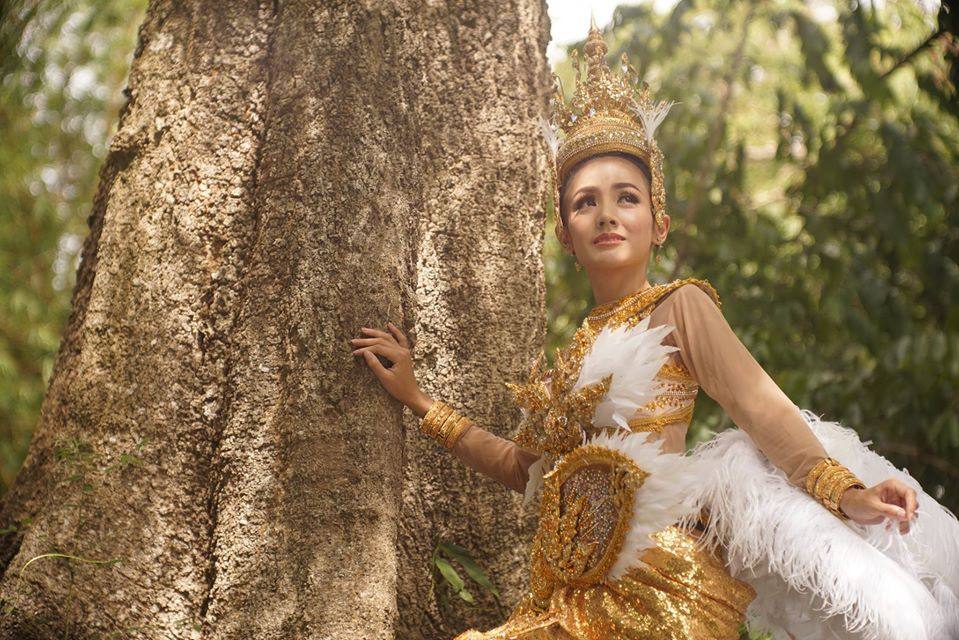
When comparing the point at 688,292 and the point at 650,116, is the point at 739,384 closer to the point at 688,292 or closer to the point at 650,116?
the point at 688,292

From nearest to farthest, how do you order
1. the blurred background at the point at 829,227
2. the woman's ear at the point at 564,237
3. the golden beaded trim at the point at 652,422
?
the golden beaded trim at the point at 652,422
the woman's ear at the point at 564,237
the blurred background at the point at 829,227

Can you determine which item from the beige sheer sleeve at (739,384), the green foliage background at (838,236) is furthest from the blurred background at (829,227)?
the beige sheer sleeve at (739,384)

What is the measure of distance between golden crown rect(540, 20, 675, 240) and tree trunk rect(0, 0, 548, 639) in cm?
38

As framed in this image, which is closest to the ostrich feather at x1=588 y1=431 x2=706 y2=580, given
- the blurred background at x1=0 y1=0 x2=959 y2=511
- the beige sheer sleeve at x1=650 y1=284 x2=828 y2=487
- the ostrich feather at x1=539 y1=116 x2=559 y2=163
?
the beige sheer sleeve at x1=650 y1=284 x2=828 y2=487

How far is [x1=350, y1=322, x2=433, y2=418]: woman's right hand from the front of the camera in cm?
201

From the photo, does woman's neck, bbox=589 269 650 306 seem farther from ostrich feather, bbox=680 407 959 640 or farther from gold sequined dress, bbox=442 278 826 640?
ostrich feather, bbox=680 407 959 640

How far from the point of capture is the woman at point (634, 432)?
1720mm

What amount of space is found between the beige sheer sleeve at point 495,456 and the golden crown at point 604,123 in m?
0.58

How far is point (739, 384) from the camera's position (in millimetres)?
1795

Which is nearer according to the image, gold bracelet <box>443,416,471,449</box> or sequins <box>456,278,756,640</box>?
sequins <box>456,278,756,640</box>

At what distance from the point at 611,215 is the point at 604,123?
252mm

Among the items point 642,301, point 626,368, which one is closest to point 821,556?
point 626,368

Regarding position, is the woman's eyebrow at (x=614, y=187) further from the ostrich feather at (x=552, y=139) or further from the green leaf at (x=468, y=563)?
the green leaf at (x=468, y=563)

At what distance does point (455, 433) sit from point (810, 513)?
933 mm
